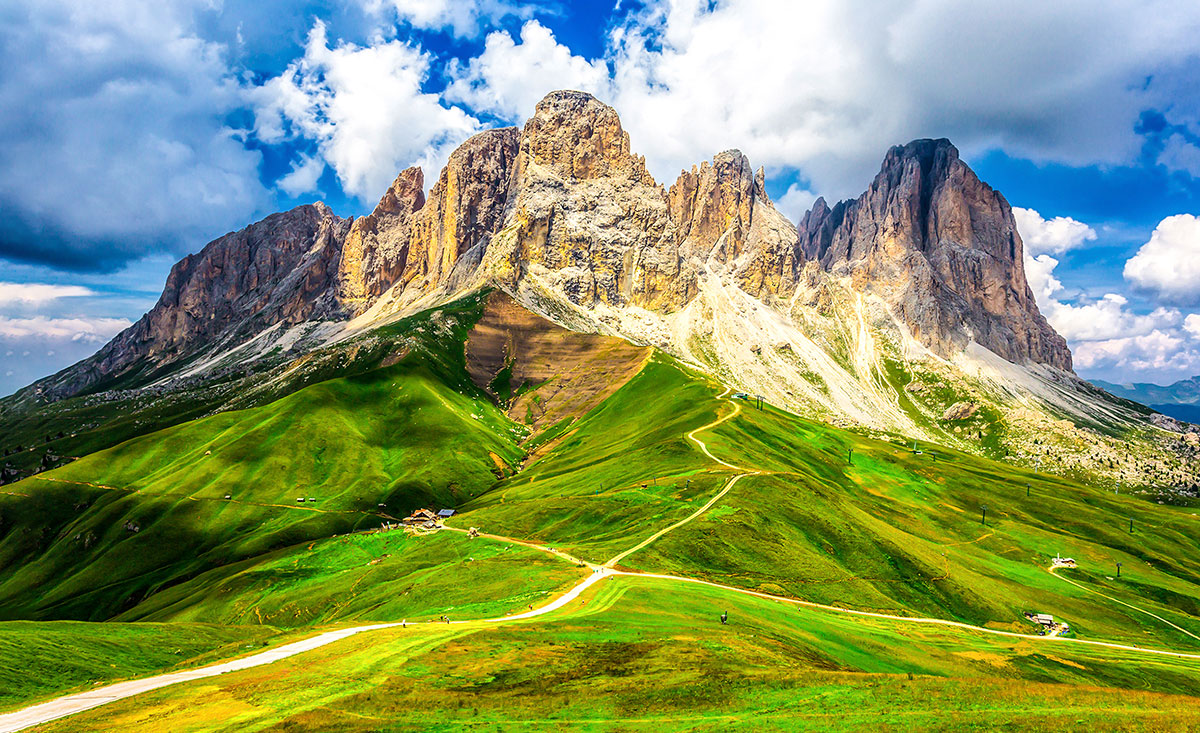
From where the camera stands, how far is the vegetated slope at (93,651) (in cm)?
4584

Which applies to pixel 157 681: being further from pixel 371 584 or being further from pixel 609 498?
pixel 609 498

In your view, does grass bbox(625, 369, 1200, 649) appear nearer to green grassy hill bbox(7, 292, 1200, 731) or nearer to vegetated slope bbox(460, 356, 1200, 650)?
vegetated slope bbox(460, 356, 1200, 650)

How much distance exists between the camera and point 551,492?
144750 millimetres

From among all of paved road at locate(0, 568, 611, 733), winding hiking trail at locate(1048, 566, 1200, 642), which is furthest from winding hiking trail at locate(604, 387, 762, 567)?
winding hiking trail at locate(1048, 566, 1200, 642)

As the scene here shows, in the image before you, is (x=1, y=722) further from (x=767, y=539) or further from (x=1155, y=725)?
(x=767, y=539)

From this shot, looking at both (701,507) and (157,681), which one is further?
(701,507)

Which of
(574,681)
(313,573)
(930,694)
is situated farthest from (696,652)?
(313,573)

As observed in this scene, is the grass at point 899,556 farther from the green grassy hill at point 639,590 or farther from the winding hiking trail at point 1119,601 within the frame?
the winding hiking trail at point 1119,601

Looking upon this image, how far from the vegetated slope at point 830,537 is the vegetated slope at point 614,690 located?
31.5 meters

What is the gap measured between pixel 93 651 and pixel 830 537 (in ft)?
333

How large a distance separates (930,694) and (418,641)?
3910 centimetres

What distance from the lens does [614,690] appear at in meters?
37.1

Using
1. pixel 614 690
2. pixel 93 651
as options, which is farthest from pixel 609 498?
pixel 614 690

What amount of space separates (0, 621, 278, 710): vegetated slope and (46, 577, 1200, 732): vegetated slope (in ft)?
42.6
